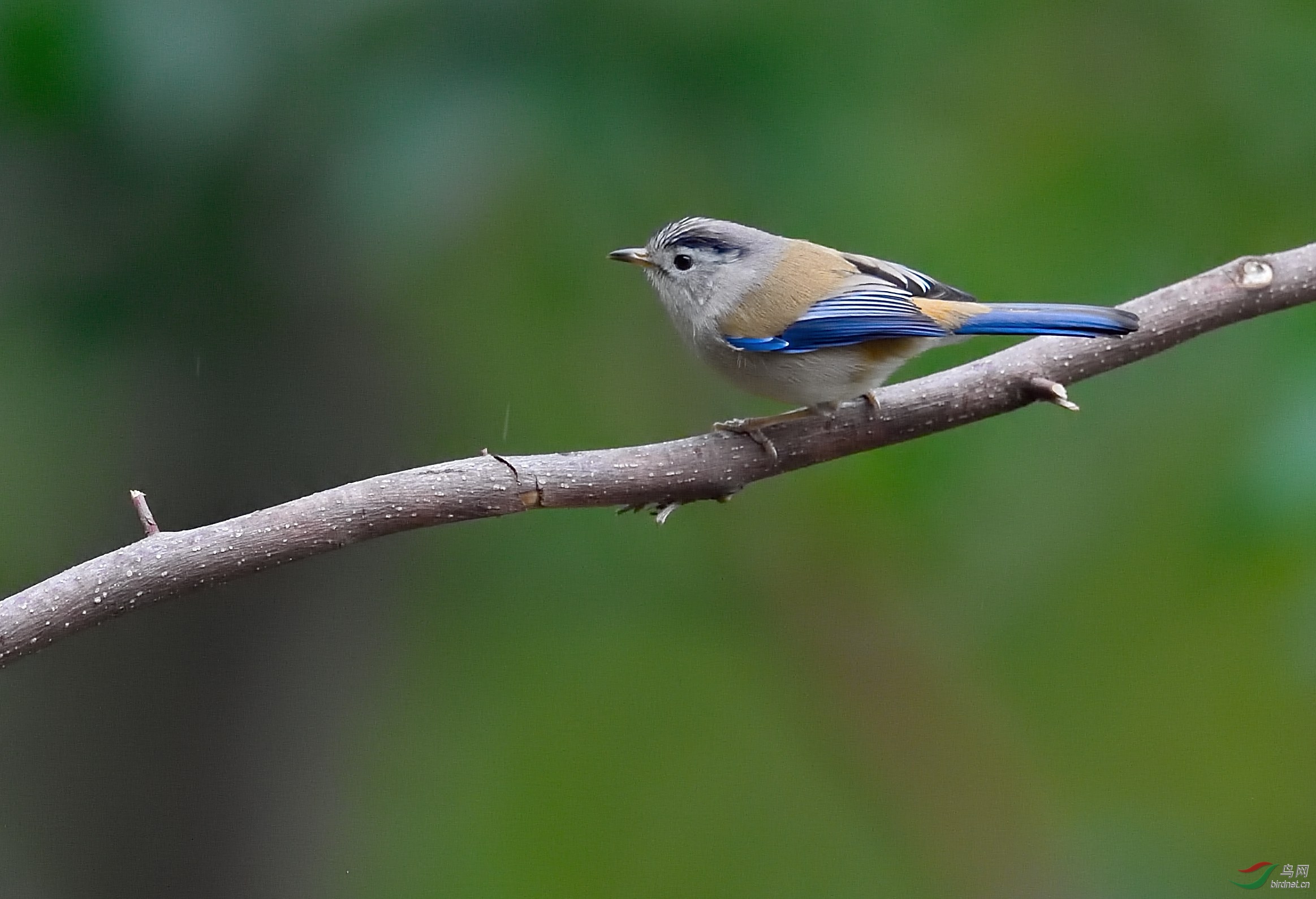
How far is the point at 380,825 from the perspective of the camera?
6461 millimetres

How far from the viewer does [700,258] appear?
4.13 m

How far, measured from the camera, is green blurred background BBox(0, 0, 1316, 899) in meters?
4.14

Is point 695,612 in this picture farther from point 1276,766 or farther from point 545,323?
point 1276,766

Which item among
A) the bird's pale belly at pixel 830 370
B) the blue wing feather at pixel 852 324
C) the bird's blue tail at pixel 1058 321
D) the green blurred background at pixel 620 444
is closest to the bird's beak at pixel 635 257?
the green blurred background at pixel 620 444

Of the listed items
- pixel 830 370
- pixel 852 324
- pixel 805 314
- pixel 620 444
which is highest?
pixel 620 444

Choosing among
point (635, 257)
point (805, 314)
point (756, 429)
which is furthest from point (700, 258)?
point (756, 429)

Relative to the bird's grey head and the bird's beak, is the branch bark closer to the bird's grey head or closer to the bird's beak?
the bird's grey head

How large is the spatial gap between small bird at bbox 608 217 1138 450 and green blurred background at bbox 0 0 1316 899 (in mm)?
397

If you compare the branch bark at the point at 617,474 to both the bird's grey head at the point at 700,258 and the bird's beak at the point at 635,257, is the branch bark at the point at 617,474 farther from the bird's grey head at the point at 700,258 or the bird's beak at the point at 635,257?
the bird's beak at the point at 635,257

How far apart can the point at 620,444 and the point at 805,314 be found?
188 cm

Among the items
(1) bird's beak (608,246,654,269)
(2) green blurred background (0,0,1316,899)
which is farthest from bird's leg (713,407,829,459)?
(2) green blurred background (0,0,1316,899)

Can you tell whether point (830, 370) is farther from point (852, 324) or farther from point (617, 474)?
point (617, 474)

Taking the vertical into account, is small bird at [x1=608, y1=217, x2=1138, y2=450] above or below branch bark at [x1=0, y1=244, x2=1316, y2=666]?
above

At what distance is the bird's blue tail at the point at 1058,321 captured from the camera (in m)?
3.27
